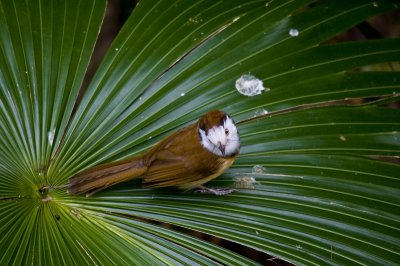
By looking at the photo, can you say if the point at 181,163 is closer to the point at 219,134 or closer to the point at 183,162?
the point at 183,162

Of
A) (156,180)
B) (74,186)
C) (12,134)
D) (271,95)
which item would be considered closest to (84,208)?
(74,186)

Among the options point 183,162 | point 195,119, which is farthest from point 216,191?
point 195,119

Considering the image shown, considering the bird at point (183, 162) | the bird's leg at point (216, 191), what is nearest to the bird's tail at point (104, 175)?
the bird at point (183, 162)

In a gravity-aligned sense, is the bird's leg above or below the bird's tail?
above

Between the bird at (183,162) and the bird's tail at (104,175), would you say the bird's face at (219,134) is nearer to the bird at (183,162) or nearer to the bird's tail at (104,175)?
the bird at (183,162)

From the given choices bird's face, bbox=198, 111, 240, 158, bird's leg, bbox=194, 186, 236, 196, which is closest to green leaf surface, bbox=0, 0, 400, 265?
bird's leg, bbox=194, 186, 236, 196

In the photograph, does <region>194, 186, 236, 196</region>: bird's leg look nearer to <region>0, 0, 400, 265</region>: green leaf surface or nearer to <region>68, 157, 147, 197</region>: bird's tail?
<region>0, 0, 400, 265</region>: green leaf surface
